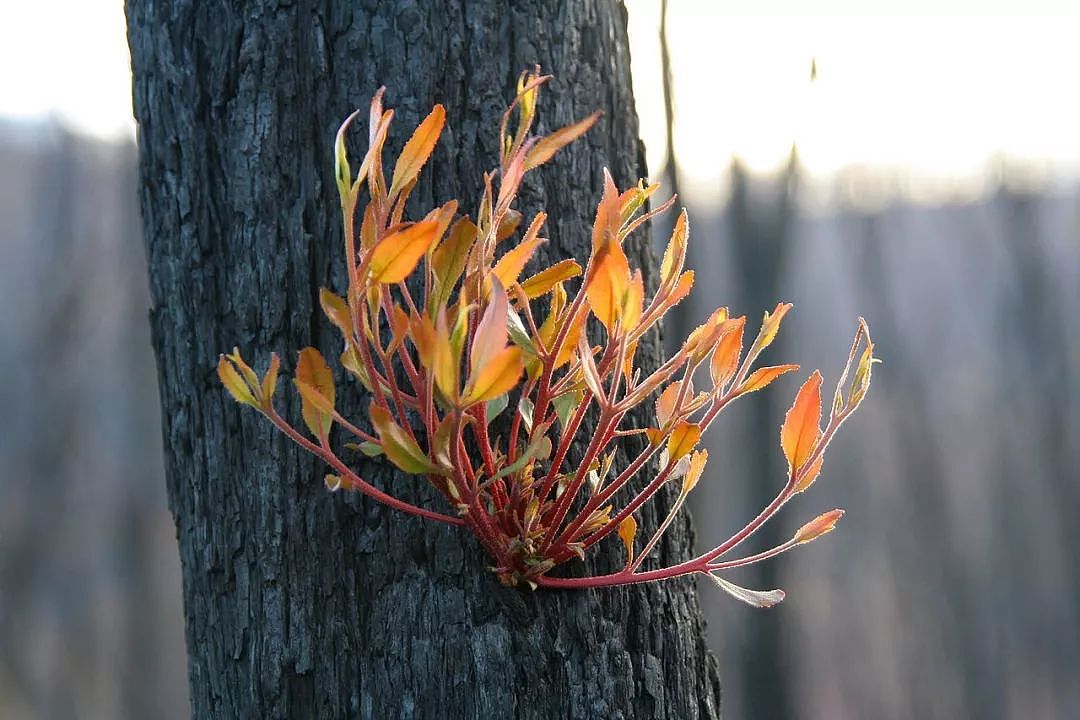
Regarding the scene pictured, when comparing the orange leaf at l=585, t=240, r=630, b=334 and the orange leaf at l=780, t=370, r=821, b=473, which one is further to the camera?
the orange leaf at l=780, t=370, r=821, b=473

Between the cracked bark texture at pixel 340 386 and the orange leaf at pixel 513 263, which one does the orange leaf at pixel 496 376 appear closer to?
→ the orange leaf at pixel 513 263

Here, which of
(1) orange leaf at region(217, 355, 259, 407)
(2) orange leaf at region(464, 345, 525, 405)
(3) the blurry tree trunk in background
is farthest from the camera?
(3) the blurry tree trunk in background

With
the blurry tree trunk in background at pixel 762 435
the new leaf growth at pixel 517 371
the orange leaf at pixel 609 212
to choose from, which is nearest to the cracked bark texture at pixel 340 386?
the new leaf growth at pixel 517 371

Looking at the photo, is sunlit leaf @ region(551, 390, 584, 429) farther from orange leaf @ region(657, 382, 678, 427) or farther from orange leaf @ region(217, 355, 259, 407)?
orange leaf @ region(217, 355, 259, 407)

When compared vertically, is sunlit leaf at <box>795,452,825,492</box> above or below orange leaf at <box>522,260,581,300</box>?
below

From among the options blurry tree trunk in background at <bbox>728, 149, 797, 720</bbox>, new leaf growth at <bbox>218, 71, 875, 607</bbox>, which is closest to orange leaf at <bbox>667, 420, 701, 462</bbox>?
new leaf growth at <bbox>218, 71, 875, 607</bbox>

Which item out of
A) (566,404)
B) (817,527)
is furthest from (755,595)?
(566,404)

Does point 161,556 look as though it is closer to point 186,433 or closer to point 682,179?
point 682,179
